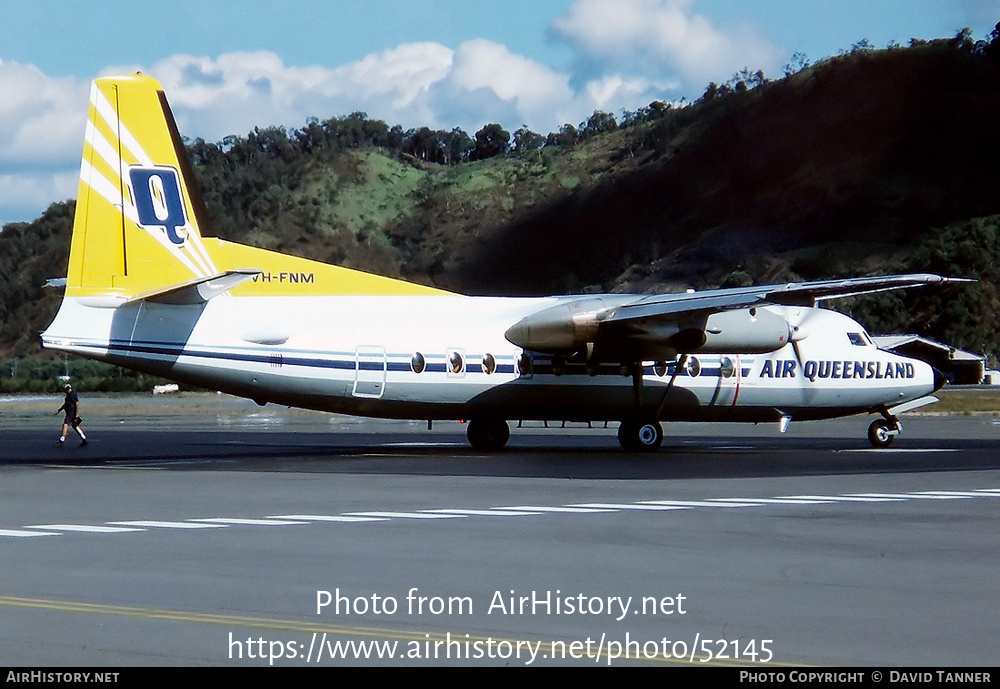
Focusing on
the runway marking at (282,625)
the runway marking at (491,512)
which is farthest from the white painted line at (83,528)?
the runway marking at (282,625)

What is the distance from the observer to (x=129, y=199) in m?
25.0

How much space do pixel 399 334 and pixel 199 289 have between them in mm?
4239

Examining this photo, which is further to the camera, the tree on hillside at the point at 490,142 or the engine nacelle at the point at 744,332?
the tree on hillside at the point at 490,142

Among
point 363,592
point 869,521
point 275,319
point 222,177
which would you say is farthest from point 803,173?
point 363,592

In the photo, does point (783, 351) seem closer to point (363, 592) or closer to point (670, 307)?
point (670, 307)

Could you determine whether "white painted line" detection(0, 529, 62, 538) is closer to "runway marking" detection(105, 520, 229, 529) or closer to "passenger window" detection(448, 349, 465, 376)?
"runway marking" detection(105, 520, 229, 529)

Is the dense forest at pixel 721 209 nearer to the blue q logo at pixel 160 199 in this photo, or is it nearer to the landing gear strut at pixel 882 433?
the landing gear strut at pixel 882 433

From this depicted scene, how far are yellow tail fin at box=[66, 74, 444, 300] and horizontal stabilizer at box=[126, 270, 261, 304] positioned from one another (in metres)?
0.24

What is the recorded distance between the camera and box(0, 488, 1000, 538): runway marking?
1430 centimetres

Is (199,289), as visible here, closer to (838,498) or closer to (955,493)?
(838,498)

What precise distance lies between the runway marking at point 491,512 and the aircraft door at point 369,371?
1037 centimetres

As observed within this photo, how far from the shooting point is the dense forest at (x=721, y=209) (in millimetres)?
80312

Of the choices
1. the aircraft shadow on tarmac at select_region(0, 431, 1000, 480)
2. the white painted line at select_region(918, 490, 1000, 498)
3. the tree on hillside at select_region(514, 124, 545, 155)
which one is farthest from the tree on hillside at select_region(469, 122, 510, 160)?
the white painted line at select_region(918, 490, 1000, 498)
